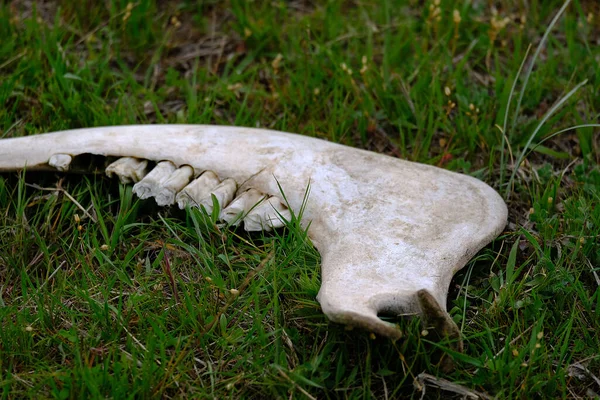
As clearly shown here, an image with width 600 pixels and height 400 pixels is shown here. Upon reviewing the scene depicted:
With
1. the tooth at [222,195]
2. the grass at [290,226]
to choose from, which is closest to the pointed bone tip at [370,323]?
the grass at [290,226]

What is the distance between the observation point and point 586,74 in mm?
3076

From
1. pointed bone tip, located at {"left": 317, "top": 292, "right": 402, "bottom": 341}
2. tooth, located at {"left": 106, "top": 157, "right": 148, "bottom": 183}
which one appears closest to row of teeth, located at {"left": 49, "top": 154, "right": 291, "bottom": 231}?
tooth, located at {"left": 106, "top": 157, "right": 148, "bottom": 183}

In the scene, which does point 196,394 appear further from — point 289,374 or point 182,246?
point 182,246

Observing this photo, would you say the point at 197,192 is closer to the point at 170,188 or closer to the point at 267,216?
the point at 170,188

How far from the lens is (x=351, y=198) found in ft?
7.73

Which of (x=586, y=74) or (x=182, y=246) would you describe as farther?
(x=586, y=74)

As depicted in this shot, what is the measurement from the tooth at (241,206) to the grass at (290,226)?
0.06 metres

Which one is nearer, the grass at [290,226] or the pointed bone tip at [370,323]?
the pointed bone tip at [370,323]

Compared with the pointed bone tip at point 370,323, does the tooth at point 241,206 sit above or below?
below

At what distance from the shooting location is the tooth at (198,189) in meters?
2.42

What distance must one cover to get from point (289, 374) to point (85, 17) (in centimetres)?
234

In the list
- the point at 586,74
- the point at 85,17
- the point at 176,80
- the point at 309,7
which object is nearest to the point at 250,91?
the point at 176,80

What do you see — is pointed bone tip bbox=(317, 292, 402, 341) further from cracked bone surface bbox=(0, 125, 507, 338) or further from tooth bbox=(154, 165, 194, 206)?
tooth bbox=(154, 165, 194, 206)

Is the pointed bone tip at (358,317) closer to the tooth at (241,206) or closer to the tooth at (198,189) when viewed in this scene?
the tooth at (241,206)
